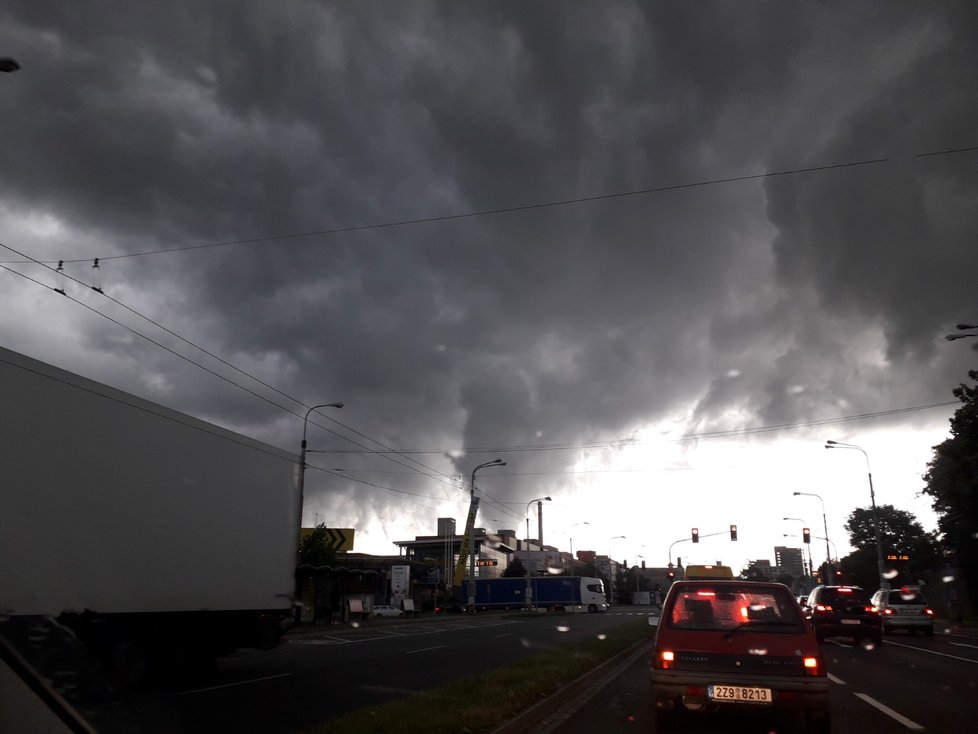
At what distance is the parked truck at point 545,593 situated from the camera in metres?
63.7

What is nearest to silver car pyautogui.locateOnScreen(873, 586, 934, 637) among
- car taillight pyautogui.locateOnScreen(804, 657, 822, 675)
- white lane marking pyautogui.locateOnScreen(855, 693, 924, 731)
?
white lane marking pyautogui.locateOnScreen(855, 693, 924, 731)

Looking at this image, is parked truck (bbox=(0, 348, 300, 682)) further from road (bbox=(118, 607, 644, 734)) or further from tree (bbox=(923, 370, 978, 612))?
tree (bbox=(923, 370, 978, 612))

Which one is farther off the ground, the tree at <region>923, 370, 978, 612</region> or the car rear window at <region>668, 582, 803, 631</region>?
the tree at <region>923, 370, 978, 612</region>

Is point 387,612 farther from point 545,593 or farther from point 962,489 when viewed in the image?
point 962,489

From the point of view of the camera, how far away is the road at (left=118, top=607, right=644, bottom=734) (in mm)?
8602

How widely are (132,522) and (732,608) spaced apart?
8447mm

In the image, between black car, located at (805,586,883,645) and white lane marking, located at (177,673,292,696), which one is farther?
black car, located at (805,586,883,645)

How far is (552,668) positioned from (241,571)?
19.7 ft

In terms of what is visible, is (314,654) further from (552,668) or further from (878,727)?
(878,727)

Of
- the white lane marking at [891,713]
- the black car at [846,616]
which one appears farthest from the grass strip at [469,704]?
the black car at [846,616]

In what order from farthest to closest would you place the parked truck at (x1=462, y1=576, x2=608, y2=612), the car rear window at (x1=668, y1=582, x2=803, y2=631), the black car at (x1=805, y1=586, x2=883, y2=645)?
the parked truck at (x1=462, y1=576, x2=608, y2=612) < the black car at (x1=805, y1=586, x2=883, y2=645) < the car rear window at (x1=668, y1=582, x2=803, y2=631)

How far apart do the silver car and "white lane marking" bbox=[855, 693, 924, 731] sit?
18085 mm

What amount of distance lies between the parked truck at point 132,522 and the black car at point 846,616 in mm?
15863

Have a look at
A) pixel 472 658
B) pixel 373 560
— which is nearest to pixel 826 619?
pixel 472 658
